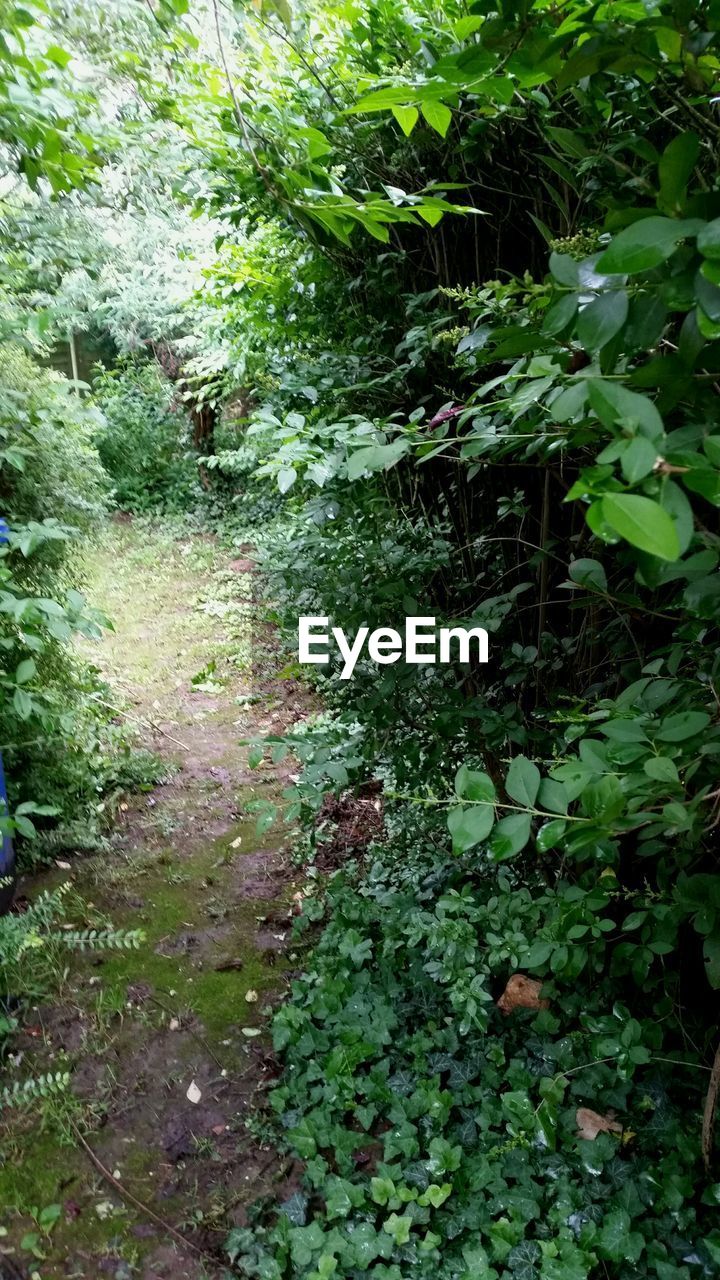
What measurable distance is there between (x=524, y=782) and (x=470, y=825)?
Result: 0.09 m

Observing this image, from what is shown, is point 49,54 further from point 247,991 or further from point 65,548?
point 247,991

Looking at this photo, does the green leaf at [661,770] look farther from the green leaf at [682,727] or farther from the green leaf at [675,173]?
the green leaf at [675,173]

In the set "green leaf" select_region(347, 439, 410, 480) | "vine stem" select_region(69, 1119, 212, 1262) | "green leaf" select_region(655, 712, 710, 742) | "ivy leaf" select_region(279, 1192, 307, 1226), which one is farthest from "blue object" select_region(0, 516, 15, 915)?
"green leaf" select_region(655, 712, 710, 742)

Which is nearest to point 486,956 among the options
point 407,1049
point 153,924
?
point 407,1049

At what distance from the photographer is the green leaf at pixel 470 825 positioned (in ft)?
2.83

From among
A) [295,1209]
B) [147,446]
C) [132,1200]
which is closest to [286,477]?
[295,1209]

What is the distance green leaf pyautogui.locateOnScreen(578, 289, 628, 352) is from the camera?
67cm

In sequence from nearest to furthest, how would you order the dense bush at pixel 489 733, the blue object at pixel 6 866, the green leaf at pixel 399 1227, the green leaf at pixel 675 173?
the green leaf at pixel 675 173, the dense bush at pixel 489 733, the green leaf at pixel 399 1227, the blue object at pixel 6 866

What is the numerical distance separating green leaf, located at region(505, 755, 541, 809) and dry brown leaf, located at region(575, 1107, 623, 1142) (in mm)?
1286

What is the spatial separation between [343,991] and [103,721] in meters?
1.88

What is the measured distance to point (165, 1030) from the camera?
7.48 ft

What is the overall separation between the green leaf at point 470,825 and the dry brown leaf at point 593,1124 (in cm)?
130

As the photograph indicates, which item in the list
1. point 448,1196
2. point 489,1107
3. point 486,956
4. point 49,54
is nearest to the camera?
point 49,54

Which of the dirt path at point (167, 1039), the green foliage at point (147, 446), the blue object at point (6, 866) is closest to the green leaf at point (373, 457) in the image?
the dirt path at point (167, 1039)
